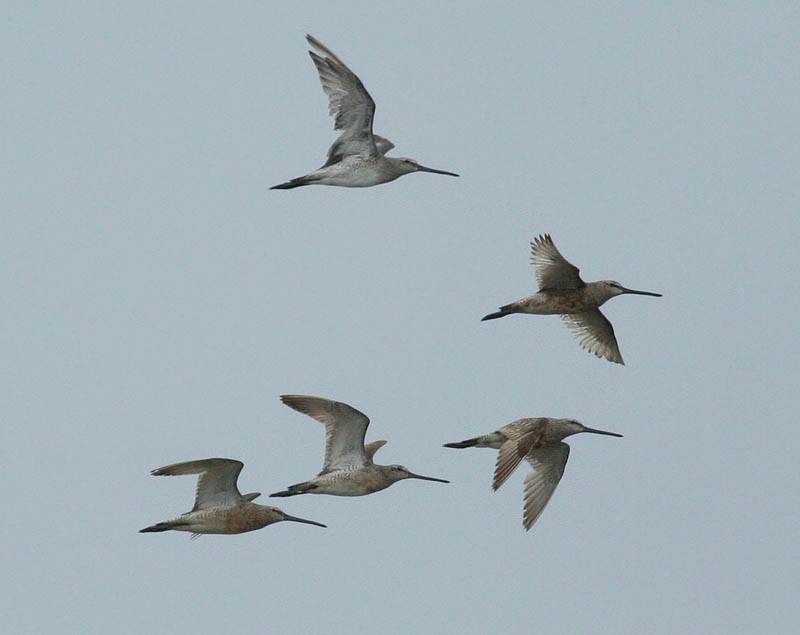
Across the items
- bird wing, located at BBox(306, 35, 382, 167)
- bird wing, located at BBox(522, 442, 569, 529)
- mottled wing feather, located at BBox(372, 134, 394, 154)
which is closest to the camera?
bird wing, located at BBox(306, 35, 382, 167)

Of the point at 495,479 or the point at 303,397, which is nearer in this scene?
the point at 495,479

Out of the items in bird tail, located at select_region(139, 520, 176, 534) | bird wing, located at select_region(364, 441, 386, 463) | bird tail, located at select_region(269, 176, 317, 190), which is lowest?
bird tail, located at select_region(139, 520, 176, 534)

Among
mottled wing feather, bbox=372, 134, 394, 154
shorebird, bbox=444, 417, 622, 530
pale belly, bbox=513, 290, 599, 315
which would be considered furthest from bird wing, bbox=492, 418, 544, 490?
mottled wing feather, bbox=372, 134, 394, 154

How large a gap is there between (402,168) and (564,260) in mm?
2476

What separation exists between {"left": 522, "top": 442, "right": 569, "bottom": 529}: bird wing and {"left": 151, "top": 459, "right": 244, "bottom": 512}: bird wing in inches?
145

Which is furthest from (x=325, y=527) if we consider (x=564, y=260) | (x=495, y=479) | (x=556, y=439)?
(x=564, y=260)

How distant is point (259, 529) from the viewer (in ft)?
57.3

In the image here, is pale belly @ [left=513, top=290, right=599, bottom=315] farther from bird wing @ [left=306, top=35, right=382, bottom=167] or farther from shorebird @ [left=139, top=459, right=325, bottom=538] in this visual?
shorebird @ [left=139, top=459, right=325, bottom=538]

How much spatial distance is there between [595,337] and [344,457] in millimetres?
4344

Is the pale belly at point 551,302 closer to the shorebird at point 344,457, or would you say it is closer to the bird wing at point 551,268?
the bird wing at point 551,268

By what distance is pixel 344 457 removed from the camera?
59.1ft

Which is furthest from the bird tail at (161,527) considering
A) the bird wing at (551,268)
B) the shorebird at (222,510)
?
the bird wing at (551,268)

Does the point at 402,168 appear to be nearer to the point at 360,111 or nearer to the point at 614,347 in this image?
the point at 360,111

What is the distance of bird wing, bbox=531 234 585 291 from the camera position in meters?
18.7
